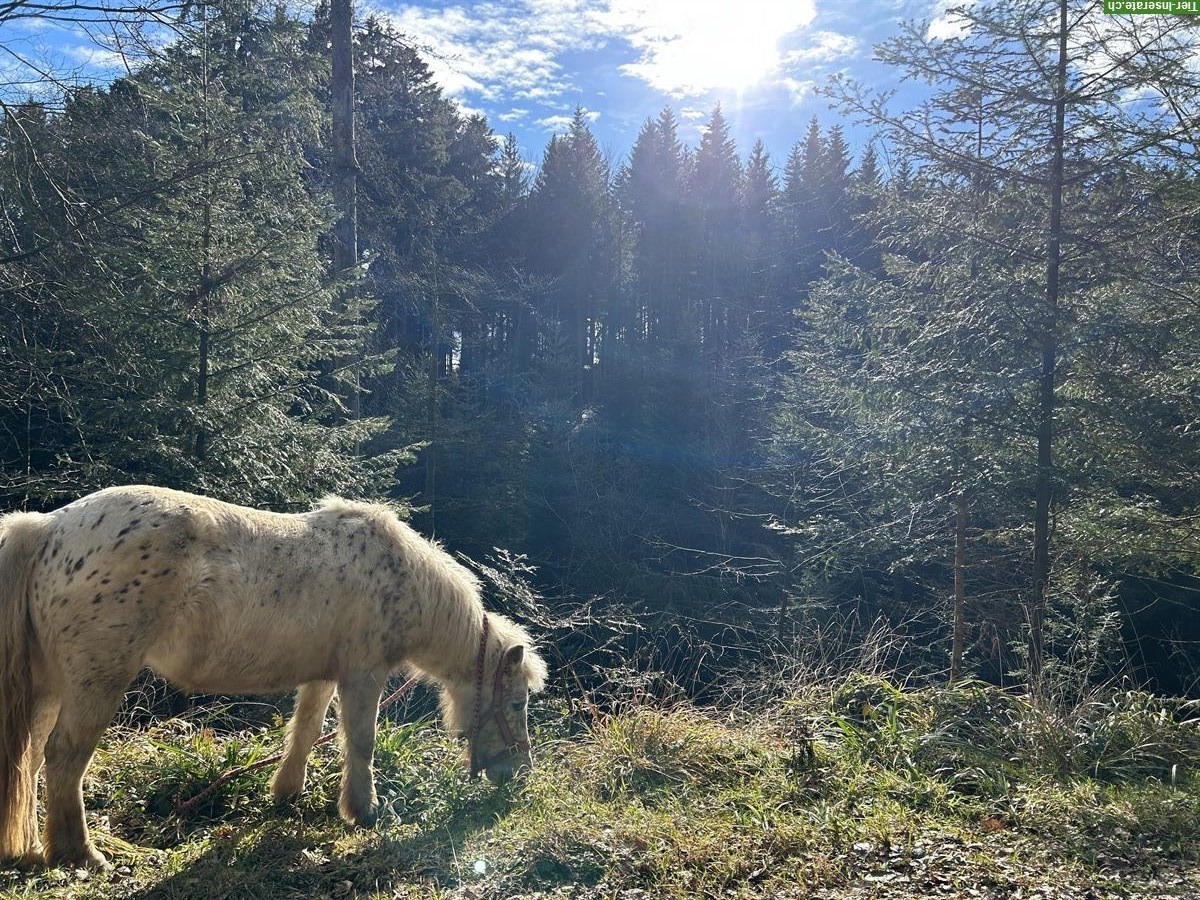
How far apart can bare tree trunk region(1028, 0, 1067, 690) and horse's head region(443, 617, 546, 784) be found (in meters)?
5.15

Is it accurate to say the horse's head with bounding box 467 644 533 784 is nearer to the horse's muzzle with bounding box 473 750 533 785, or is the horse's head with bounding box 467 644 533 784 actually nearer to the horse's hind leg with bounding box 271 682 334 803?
the horse's muzzle with bounding box 473 750 533 785

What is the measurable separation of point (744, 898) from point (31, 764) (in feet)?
10.7

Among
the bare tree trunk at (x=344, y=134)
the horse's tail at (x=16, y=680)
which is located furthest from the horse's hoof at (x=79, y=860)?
the bare tree trunk at (x=344, y=134)

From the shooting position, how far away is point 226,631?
347 centimetres

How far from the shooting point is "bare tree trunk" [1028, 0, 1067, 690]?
6797mm

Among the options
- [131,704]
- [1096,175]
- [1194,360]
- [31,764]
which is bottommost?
[131,704]

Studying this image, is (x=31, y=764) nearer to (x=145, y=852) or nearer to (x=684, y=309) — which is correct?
(x=145, y=852)

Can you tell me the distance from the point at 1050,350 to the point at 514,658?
589cm

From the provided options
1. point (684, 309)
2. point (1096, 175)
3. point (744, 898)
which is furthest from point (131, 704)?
point (684, 309)

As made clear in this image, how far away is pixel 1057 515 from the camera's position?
7418 mm

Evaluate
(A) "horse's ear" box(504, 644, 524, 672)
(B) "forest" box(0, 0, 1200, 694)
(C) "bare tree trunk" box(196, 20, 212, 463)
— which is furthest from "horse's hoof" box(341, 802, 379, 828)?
(C) "bare tree trunk" box(196, 20, 212, 463)

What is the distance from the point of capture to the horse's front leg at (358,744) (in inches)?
149

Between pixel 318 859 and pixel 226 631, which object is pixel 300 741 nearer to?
pixel 318 859

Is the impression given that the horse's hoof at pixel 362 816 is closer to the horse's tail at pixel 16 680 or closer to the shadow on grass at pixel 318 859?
the shadow on grass at pixel 318 859
